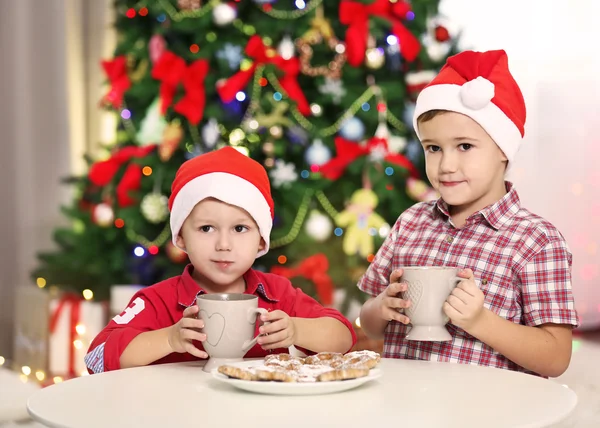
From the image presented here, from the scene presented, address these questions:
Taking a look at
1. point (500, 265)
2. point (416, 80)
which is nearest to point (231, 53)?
point (416, 80)

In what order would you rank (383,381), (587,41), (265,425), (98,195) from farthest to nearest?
(587,41) < (98,195) < (383,381) < (265,425)

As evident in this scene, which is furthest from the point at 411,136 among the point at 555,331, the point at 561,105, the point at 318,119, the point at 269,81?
the point at 555,331

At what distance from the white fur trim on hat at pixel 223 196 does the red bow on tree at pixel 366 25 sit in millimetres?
1691

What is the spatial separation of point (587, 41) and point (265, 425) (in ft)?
12.2

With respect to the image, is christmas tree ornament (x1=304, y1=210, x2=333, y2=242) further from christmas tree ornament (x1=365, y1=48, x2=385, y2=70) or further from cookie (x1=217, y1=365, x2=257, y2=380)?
cookie (x1=217, y1=365, x2=257, y2=380)

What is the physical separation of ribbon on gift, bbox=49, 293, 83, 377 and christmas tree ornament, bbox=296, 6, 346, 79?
4.61ft

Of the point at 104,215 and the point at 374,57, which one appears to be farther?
the point at 104,215

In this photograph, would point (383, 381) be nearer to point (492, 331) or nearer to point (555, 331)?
point (492, 331)

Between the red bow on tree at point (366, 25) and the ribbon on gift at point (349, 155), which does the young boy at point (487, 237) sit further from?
the red bow on tree at point (366, 25)

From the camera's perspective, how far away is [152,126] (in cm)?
334

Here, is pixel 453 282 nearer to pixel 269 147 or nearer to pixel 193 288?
pixel 193 288

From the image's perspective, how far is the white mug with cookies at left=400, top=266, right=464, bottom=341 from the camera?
1.23 m

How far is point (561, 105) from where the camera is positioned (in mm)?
4168

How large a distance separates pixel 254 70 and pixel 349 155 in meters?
0.49
